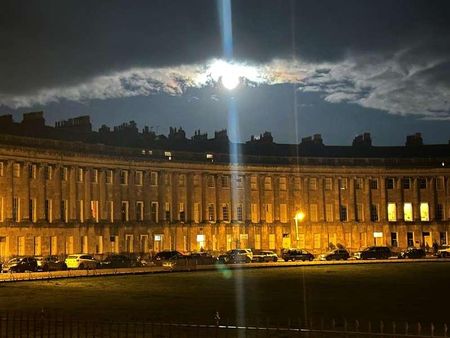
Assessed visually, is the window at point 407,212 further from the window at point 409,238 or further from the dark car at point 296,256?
the dark car at point 296,256

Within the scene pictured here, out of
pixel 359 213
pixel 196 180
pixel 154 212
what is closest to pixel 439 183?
pixel 359 213

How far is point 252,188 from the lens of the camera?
340ft

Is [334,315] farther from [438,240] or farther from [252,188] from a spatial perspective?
[438,240]

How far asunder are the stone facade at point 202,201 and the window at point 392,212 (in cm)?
15

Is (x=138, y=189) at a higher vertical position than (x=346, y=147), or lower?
lower

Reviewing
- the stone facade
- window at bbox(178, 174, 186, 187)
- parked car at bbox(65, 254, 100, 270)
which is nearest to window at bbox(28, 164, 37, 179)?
the stone facade

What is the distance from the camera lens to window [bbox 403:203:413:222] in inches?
4277

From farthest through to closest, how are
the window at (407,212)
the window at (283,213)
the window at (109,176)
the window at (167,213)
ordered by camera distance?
the window at (407,212)
the window at (283,213)
the window at (167,213)
the window at (109,176)

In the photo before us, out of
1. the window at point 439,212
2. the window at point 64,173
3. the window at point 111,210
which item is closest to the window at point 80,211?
the window at point 64,173

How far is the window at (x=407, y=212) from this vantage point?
356 feet

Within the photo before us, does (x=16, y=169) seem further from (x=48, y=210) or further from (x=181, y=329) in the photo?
(x=181, y=329)

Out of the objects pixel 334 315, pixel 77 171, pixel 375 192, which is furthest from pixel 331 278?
pixel 375 192

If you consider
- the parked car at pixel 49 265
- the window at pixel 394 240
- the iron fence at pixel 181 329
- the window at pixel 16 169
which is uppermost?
the window at pixel 16 169

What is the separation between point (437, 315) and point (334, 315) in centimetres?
355
